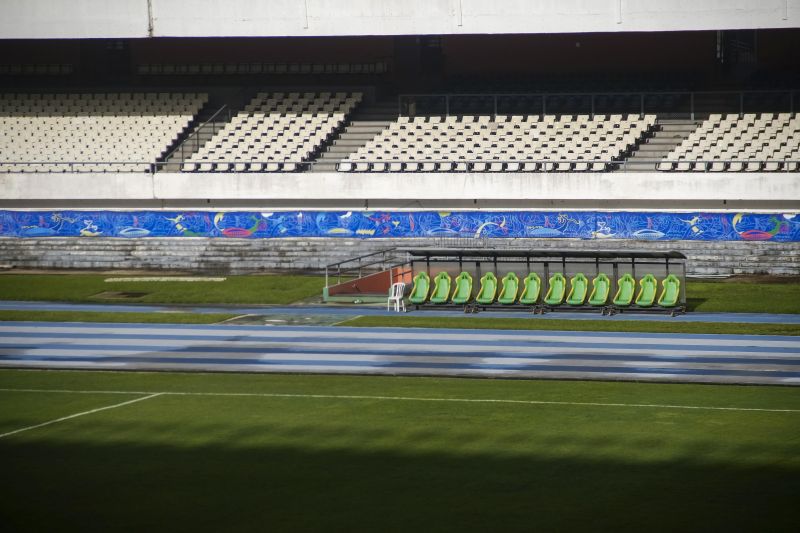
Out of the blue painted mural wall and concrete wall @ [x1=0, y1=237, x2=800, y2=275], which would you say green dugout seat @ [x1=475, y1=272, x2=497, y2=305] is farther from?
the blue painted mural wall

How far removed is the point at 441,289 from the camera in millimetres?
29734

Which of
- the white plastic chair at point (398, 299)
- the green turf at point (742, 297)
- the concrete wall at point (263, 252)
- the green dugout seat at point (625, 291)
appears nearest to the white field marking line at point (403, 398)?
the white plastic chair at point (398, 299)

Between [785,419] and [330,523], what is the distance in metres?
7.62

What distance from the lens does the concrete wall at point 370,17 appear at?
125ft

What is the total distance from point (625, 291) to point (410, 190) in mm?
12957

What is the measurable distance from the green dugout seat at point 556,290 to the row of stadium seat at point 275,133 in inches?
594

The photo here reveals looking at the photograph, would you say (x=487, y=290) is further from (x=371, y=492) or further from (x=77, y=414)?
(x=371, y=492)

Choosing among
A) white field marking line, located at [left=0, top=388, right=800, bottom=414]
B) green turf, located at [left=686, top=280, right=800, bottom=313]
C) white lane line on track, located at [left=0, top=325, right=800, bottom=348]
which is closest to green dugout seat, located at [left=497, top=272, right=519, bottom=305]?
white lane line on track, located at [left=0, top=325, right=800, bottom=348]

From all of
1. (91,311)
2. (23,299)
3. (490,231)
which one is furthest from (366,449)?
(490,231)

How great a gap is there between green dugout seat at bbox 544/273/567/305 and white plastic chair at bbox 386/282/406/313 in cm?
354

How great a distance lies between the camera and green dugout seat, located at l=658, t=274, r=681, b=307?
28.2 meters

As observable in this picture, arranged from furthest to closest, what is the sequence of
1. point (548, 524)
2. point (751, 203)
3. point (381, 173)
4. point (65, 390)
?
point (381, 173) < point (751, 203) < point (65, 390) < point (548, 524)

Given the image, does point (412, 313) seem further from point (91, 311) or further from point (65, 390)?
point (65, 390)

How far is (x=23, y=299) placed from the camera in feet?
107
